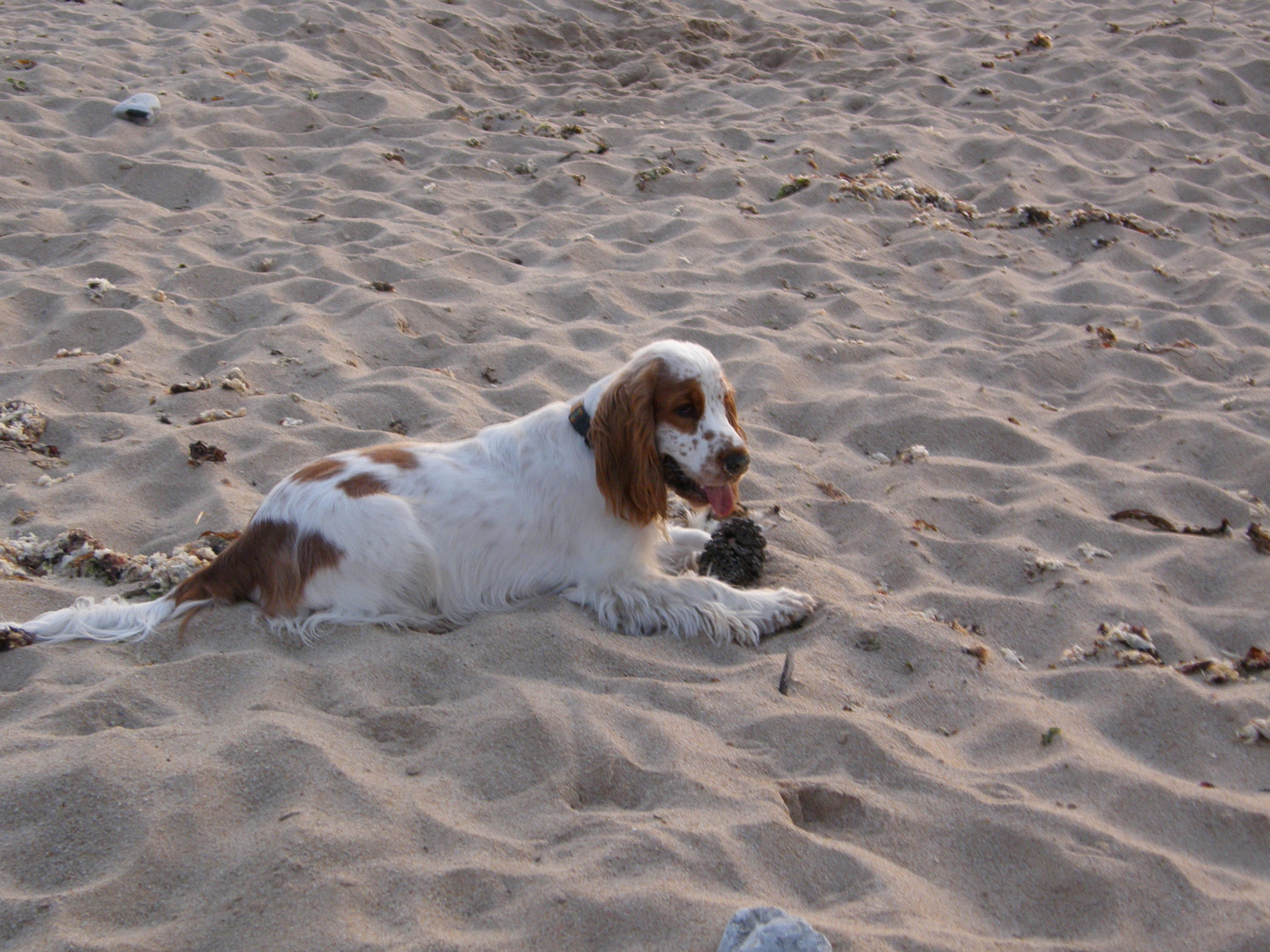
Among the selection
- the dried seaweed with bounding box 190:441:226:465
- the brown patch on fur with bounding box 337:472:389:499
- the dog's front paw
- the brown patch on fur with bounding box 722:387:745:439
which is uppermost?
the brown patch on fur with bounding box 722:387:745:439

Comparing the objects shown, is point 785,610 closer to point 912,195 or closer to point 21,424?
point 21,424

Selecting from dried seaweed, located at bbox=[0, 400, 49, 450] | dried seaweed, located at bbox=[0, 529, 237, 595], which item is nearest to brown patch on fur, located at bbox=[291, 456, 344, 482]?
dried seaweed, located at bbox=[0, 529, 237, 595]

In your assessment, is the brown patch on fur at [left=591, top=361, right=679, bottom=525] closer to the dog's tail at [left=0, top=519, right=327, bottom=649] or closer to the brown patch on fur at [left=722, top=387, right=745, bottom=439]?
the brown patch on fur at [left=722, top=387, right=745, bottom=439]

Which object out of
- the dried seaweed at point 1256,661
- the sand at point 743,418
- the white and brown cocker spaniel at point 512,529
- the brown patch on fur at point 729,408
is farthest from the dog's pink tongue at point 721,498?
the dried seaweed at point 1256,661

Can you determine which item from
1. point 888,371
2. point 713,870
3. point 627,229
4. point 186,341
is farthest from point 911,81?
point 713,870

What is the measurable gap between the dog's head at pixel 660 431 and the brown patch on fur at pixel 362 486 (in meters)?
0.78

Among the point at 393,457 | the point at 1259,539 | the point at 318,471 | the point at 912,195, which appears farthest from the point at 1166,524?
the point at 912,195

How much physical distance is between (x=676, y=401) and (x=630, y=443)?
223 millimetres

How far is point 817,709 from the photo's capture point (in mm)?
3012

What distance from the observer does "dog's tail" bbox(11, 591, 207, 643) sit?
325 centimetres

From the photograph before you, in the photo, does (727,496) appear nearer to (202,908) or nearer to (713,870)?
(713,870)

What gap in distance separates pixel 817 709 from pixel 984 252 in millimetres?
4472

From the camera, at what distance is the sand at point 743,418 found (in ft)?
7.74

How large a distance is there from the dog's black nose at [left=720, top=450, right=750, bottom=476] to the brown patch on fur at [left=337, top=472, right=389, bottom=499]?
121 cm
